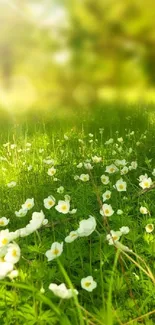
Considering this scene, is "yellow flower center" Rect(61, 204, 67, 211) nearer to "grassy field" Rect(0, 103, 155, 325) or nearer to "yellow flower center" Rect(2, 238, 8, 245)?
"grassy field" Rect(0, 103, 155, 325)

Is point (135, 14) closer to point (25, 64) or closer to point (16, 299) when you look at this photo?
point (25, 64)

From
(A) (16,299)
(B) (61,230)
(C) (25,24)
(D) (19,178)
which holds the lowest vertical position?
(A) (16,299)

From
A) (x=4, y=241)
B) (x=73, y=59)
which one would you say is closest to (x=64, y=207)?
(x=4, y=241)

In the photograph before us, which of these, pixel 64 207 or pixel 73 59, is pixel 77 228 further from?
pixel 73 59

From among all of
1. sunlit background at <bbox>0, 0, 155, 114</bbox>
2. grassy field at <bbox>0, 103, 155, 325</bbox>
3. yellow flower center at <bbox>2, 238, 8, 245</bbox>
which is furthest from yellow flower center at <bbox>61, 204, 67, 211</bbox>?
sunlit background at <bbox>0, 0, 155, 114</bbox>

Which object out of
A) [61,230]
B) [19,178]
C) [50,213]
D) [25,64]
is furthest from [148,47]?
[19,178]

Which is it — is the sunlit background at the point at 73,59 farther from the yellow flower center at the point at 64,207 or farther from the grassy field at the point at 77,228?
the yellow flower center at the point at 64,207

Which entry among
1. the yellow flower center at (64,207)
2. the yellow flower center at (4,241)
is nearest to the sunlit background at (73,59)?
the yellow flower center at (4,241)
